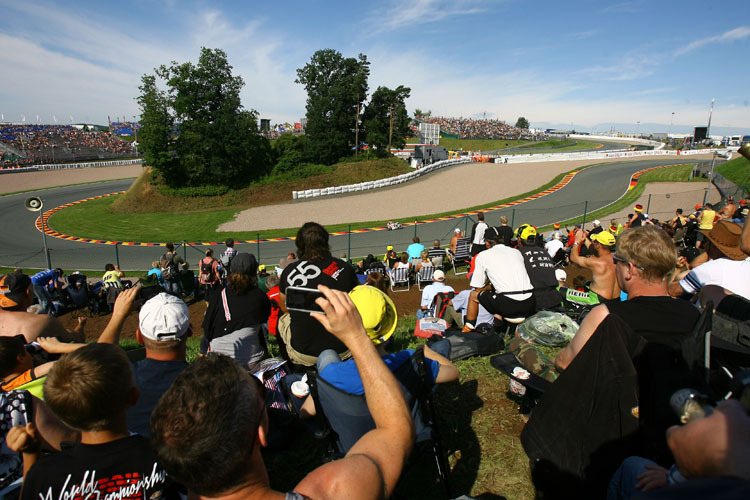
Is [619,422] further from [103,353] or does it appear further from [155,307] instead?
[155,307]

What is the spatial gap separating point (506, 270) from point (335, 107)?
45405 millimetres

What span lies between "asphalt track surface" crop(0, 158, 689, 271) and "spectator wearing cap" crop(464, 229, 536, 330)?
38.0 ft

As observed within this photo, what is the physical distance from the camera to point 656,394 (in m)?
2.45

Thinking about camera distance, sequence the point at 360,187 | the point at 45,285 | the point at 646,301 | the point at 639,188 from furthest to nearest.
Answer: the point at 360,187, the point at 639,188, the point at 45,285, the point at 646,301

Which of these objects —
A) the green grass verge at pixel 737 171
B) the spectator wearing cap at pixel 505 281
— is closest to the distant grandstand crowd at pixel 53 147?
the spectator wearing cap at pixel 505 281

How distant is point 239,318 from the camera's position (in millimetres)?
4211

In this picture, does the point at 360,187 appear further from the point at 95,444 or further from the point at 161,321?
the point at 95,444

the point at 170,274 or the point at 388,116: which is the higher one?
the point at 388,116

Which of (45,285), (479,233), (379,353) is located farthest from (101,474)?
(479,233)

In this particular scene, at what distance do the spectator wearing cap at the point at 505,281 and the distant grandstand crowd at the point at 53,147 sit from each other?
7628 cm

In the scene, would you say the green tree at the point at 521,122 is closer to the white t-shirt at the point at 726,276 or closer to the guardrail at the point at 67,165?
the guardrail at the point at 67,165

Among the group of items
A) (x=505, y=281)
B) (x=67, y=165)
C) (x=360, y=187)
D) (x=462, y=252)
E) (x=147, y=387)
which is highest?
(x=147, y=387)

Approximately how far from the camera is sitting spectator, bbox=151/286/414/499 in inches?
53.7

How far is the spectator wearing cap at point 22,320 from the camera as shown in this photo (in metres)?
3.89
